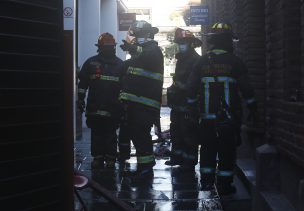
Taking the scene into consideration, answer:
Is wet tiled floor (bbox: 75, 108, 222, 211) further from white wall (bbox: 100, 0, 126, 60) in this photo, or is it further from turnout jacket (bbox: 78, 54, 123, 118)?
white wall (bbox: 100, 0, 126, 60)

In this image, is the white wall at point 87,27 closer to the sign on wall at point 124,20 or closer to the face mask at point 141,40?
the sign on wall at point 124,20

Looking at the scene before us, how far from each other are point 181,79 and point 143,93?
841 mm

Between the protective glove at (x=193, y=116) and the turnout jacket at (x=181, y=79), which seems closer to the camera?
the protective glove at (x=193, y=116)

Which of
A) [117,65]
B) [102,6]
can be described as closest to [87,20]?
[102,6]

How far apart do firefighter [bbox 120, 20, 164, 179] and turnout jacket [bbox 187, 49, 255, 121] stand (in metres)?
0.87

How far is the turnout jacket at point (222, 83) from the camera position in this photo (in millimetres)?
5957

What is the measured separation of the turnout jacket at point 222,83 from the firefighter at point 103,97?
6.28ft

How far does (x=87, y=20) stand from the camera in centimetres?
1365

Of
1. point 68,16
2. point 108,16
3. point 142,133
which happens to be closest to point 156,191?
point 142,133

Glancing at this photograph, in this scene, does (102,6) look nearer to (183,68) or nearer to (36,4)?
(183,68)

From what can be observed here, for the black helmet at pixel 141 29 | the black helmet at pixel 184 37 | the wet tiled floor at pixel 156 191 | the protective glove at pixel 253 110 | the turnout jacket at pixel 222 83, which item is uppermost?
the black helmet at pixel 141 29

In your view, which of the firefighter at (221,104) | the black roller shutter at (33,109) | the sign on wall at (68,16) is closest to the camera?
the black roller shutter at (33,109)

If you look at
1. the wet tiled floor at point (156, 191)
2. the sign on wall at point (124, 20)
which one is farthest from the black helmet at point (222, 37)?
the sign on wall at point (124, 20)

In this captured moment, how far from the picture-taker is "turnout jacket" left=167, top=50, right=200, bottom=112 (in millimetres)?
7312
